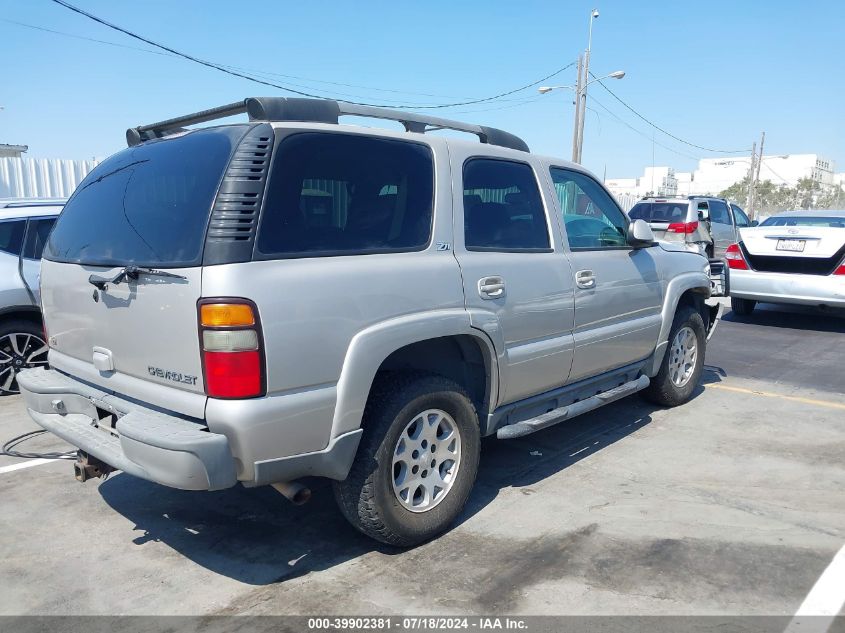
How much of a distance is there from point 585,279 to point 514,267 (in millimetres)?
714

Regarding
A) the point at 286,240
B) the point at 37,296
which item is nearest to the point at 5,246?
the point at 37,296

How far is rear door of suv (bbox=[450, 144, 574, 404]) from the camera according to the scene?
3.55 meters

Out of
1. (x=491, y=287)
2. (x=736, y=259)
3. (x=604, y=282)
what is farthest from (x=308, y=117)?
(x=736, y=259)

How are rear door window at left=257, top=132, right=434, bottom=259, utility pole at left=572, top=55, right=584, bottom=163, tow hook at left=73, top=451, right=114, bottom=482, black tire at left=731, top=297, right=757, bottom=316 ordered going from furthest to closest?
utility pole at left=572, top=55, right=584, bottom=163, black tire at left=731, top=297, right=757, bottom=316, tow hook at left=73, top=451, right=114, bottom=482, rear door window at left=257, top=132, right=434, bottom=259

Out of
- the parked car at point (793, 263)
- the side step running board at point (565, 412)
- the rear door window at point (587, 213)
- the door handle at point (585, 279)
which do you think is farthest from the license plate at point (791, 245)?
the door handle at point (585, 279)

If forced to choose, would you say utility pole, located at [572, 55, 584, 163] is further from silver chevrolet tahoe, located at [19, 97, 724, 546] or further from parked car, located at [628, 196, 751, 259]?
silver chevrolet tahoe, located at [19, 97, 724, 546]

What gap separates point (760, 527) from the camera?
142 inches

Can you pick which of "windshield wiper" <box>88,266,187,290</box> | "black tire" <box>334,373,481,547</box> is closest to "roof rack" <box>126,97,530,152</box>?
"windshield wiper" <box>88,266,187,290</box>

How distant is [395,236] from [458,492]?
137cm

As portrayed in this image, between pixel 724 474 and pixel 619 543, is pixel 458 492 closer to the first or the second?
pixel 619 543

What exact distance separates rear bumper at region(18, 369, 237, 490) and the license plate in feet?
27.5

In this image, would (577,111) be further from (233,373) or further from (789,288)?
(233,373)

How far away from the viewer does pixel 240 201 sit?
2.72 meters

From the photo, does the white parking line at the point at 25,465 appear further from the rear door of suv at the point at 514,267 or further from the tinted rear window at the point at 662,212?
the tinted rear window at the point at 662,212
